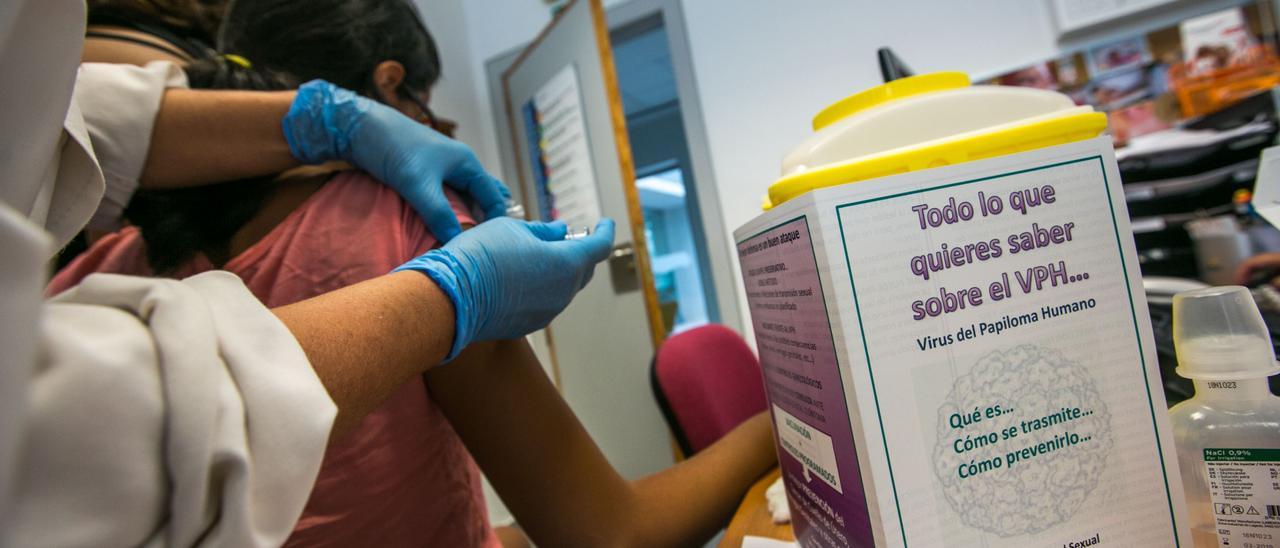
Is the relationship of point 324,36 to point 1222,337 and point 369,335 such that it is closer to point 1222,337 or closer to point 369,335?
point 369,335

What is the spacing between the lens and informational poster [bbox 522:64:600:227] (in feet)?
6.33

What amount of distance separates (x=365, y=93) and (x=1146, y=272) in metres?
1.96

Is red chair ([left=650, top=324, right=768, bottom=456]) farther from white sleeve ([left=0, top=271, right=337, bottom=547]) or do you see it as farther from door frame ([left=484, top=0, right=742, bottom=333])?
white sleeve ([left=0, top=271, right=337, bottom=547])

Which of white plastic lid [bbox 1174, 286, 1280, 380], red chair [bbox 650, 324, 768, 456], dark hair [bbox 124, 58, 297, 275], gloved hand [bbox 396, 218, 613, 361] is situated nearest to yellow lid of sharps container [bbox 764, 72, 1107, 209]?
white plastic lid [bbox 1174, 286, 1280, 380]

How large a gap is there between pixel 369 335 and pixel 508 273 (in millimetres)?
210

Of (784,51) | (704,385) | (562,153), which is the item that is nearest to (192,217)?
(704,385)

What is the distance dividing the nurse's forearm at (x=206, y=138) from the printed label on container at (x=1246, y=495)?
3.14ft

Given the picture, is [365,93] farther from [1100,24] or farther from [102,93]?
[1100,24]

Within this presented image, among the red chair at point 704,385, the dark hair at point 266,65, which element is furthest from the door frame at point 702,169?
the dark hair at point 266,65

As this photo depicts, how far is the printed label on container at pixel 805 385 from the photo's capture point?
317mm

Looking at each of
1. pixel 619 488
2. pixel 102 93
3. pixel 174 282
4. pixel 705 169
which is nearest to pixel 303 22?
pixel 102 93

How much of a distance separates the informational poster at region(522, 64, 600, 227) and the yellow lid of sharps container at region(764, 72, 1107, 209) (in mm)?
1558

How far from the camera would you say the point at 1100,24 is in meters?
1.64

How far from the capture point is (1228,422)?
0.33 meters
